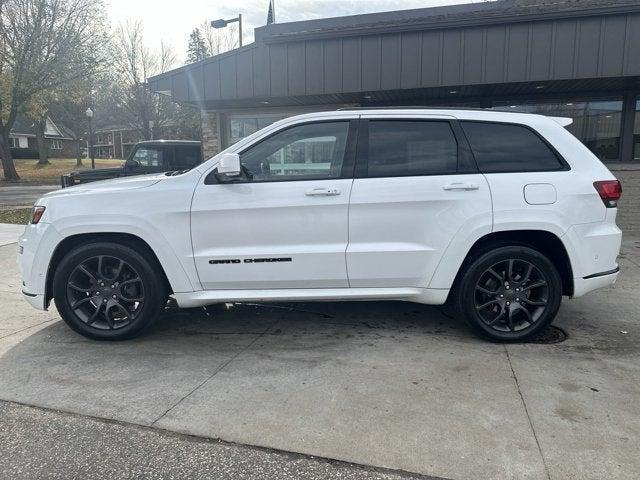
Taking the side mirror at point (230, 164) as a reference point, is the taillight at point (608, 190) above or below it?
below

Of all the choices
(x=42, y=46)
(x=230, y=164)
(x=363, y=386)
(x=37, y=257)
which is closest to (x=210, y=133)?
(x=37, y=257)


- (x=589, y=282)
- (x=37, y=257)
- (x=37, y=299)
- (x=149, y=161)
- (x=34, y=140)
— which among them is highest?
(x=34, y=140)

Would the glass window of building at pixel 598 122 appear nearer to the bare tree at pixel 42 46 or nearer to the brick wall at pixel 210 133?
the brick wall at pixel 210 133

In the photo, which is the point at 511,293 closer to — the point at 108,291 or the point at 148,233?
the point at 148,233

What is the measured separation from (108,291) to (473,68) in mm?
6954

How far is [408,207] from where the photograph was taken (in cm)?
391

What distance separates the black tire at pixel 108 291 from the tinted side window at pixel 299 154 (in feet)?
3.89

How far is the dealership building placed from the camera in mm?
7953

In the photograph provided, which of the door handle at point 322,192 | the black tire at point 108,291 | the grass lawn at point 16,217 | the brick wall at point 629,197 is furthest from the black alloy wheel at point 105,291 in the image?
the brick wall at point 629,197

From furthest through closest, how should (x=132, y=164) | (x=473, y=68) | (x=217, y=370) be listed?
(x=132, y=164) → (x=473, y=68) → (x=217, y=370)

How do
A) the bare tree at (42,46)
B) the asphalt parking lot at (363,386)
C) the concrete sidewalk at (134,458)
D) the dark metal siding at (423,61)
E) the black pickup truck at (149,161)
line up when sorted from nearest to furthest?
the concrete sidewalk at (134,458) → the asphalt parking lot at (363,386) → the dark metal siding at (423,61) → the black pickup truck at (149,161) → the bare tree at (42,46)

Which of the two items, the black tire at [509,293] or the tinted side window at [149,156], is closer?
the black tire at [509,293]

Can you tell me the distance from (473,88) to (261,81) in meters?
4.01

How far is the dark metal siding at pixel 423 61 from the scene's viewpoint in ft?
25.9
